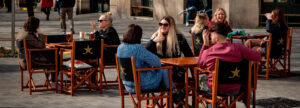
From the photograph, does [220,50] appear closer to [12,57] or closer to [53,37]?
[53,37]

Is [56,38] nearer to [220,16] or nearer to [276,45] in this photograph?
[220,16]

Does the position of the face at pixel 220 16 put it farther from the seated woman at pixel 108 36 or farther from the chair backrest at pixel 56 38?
the chair backrest at pixel 56 38

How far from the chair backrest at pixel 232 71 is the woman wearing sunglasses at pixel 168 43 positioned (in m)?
1.20

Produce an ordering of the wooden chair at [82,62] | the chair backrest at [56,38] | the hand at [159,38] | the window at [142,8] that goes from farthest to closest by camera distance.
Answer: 1. the window at [142,8]
2. the chair backrest at [56,38]
3. the wooden chair at [82,62]
4. the hand at [159,38]

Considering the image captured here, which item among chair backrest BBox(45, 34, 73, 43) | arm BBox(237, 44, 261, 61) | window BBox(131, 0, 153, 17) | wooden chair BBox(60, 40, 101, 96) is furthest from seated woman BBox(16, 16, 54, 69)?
window BBox(131, 0, 153, 17)

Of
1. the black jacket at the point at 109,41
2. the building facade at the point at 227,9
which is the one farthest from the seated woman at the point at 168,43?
the building facade at the point at 227,9

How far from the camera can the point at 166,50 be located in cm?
761

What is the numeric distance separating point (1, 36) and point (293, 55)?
9760 millimetres

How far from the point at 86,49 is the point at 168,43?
1.83 meters

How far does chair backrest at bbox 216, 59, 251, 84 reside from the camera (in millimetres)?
6121

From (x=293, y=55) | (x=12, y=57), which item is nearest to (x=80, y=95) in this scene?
(x=12, y=57)

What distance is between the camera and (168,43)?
7.52 metres

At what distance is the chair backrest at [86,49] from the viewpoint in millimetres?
8781

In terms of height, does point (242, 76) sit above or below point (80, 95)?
above
